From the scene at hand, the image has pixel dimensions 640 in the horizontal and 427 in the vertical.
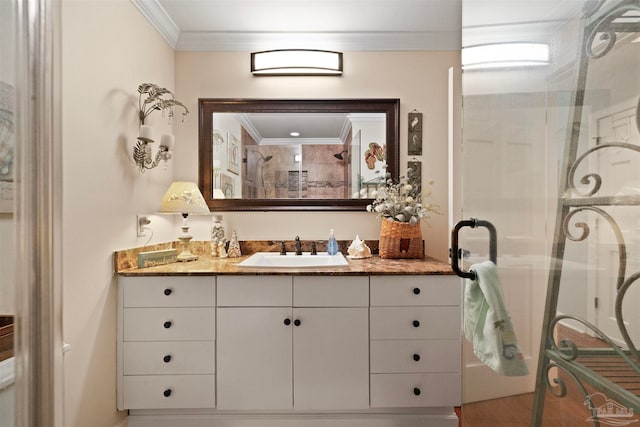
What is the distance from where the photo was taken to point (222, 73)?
8.44ft

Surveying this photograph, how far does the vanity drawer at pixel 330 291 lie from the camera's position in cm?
192

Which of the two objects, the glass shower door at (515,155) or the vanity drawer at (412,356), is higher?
the glass shower door at (515,155)

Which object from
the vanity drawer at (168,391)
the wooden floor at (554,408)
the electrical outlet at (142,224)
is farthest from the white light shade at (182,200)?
the wooden floor at (554,408)

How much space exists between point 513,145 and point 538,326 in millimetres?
372

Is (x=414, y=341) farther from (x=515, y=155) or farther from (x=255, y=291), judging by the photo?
(x=515, y=155)

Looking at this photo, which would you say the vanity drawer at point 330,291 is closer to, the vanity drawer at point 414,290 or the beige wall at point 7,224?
the vanity drawer at point 414,290

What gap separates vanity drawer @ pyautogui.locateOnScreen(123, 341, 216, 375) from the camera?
6.20 feet

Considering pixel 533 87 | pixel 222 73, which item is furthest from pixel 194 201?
pixel 533 87

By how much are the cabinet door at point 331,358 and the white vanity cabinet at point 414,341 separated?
67 mm

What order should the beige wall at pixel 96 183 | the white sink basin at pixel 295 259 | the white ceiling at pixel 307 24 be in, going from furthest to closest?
1. the white sink basin at pixel 295 259
2. the white ceiling at pixel 307 24
3. the beige wall at pixel 96 183

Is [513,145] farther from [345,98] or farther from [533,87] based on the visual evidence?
[345,98]

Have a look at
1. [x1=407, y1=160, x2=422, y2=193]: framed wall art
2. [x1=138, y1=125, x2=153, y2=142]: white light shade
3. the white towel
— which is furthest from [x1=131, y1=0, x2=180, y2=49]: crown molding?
the white towel

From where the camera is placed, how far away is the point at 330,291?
193 centimetres

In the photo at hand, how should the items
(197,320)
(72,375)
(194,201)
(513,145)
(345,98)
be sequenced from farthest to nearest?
(345,98)
(194,201)
(197,320)
(72,375)
(513,145)
